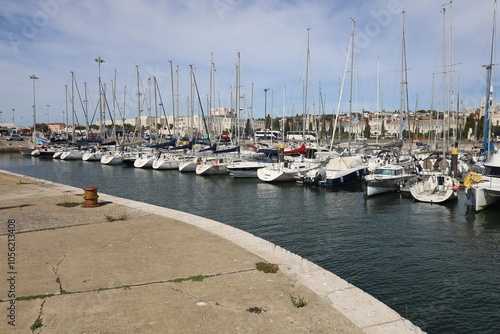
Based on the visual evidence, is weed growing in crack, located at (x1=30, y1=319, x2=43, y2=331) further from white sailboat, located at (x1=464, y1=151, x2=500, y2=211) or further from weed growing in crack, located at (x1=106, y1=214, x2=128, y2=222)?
white sailboat, located at (x1=464, y1=151, x2=500, y2=211)

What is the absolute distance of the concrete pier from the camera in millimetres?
6242

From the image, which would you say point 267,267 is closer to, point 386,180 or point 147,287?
point 147,287

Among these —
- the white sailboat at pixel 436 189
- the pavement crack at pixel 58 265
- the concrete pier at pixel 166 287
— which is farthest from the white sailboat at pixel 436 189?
the pavement crack at pixel 58 265

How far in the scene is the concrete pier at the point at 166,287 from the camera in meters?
6.24

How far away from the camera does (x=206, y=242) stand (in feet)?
35.6

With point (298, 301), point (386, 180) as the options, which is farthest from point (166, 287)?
point (386, 180)

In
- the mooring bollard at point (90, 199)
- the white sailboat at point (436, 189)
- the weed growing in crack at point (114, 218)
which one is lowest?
the white sailboat at point (436, 189)

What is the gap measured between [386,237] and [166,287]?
12739 millimetres

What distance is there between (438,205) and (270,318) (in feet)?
75.1

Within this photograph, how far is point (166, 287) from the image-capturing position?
25.0 feet

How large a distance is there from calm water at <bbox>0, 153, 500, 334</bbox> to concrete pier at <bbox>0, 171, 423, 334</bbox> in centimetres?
323

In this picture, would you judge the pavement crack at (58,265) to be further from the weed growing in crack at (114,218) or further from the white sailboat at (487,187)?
the white sailboat at (487,187)

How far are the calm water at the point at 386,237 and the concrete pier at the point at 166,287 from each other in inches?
127

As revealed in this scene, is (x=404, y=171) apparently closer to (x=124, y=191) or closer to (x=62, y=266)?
(x=124, y=191)
